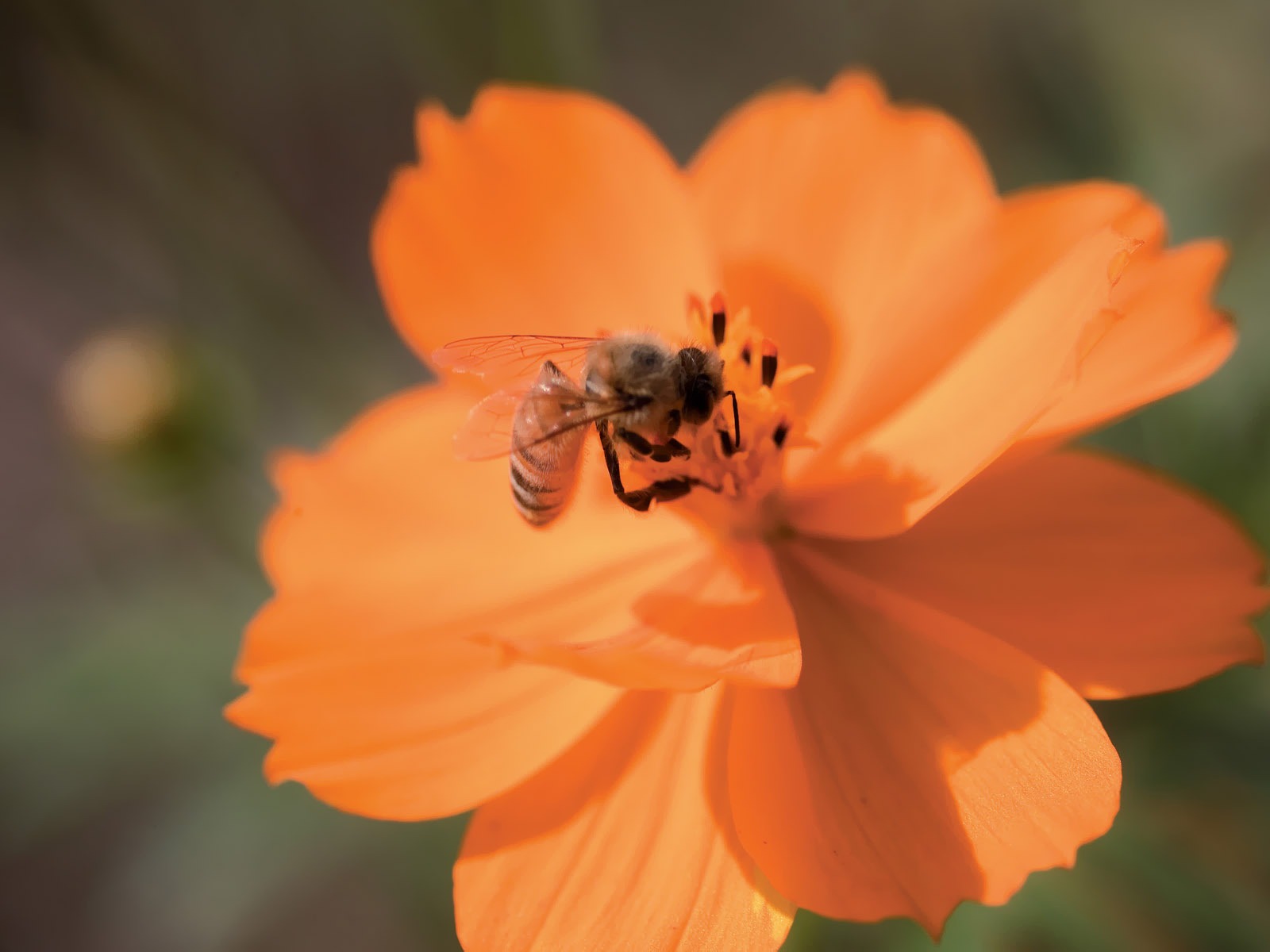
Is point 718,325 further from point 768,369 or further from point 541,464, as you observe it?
point 541,464

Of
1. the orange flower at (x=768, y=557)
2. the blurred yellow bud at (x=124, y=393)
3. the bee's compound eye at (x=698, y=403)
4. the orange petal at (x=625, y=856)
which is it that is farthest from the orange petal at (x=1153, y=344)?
the blurred yellow bud at (x=124, y=393)

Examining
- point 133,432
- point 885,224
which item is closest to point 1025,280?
point 885,224

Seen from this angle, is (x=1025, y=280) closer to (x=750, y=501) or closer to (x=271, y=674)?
(x=750, y=501)

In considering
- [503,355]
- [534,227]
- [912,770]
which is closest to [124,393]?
[534,227]

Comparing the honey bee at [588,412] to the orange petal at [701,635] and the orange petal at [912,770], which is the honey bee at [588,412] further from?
the orange petal at [912,770]

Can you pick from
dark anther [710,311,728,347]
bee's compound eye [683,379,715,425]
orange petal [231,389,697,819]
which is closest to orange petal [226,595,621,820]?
orange petal [231,389,697,819]

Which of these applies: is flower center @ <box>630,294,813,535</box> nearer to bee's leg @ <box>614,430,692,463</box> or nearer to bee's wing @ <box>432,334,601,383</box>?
bee's leg @ <box>614,430,692,463</box>
